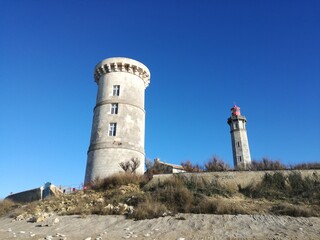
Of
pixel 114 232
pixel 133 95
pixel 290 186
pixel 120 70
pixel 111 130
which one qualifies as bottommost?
pixel 114 232

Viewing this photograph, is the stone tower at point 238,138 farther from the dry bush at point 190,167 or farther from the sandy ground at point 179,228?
the sandy ground at point 179,228

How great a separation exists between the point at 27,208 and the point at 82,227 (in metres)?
6.11

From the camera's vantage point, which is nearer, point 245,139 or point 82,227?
point 82,227

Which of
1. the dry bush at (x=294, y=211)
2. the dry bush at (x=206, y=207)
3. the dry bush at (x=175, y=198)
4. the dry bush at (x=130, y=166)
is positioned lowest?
the dry bush at (x=294, y=211)

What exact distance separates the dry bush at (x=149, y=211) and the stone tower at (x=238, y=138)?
115 feet

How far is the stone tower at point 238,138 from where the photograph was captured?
44.2 meters

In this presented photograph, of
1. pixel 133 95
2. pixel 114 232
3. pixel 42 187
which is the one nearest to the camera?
pixel 114 232

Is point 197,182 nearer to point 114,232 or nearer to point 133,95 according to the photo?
A: point 114,232

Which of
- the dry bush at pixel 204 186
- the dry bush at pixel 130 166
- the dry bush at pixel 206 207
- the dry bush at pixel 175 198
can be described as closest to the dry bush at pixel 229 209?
the dry bush at pixel 206 207

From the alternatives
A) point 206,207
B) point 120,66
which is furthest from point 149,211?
point 120,66

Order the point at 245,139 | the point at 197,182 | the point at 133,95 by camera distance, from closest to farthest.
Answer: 1. the point at 197,182
2. the point at 133,95
3. the point at 245,139

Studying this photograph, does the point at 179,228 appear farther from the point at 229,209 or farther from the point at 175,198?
the point at 175,198

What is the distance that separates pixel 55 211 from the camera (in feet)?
40.5

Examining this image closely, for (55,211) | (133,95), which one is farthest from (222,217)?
(133,95)
